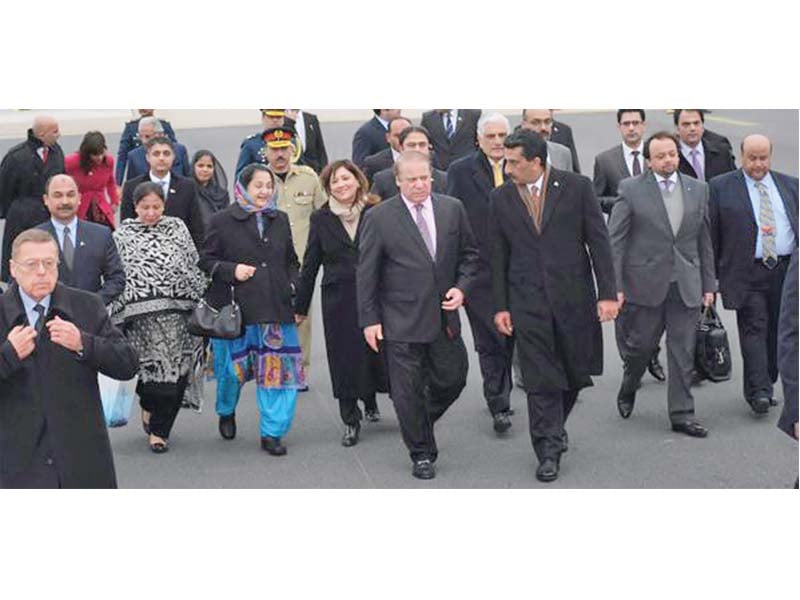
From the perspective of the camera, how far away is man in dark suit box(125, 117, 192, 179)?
12.9 metres

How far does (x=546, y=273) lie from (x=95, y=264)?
2.62m

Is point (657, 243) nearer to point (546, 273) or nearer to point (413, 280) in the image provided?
point (546, 273)

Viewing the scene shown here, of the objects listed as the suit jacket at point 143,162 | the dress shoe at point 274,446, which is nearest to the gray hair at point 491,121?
the dress shoe at point 274,446

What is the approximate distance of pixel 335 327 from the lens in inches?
421

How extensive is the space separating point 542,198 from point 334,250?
4.85 feet

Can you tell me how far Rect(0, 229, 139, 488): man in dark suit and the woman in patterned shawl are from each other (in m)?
2.26

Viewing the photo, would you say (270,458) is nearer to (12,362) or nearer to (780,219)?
(12,362)

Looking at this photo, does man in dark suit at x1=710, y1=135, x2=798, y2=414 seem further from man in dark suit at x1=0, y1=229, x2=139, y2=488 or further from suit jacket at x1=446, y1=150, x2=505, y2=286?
man in dark suit at x1=0, y1=229, x2=139, y2=488

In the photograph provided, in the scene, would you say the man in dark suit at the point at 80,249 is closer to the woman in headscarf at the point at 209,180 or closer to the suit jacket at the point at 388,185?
the suit jacket at the point at 388,185

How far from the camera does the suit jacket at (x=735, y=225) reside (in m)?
10.8

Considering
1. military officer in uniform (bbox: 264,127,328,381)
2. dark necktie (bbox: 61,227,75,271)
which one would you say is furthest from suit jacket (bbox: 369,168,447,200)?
dark necktie (bbox: 61,227,75,271)

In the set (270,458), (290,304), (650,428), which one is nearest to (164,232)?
(290,304)

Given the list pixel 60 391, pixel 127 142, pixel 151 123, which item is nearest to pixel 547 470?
pixel 60 391

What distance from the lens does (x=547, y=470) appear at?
385 inches
